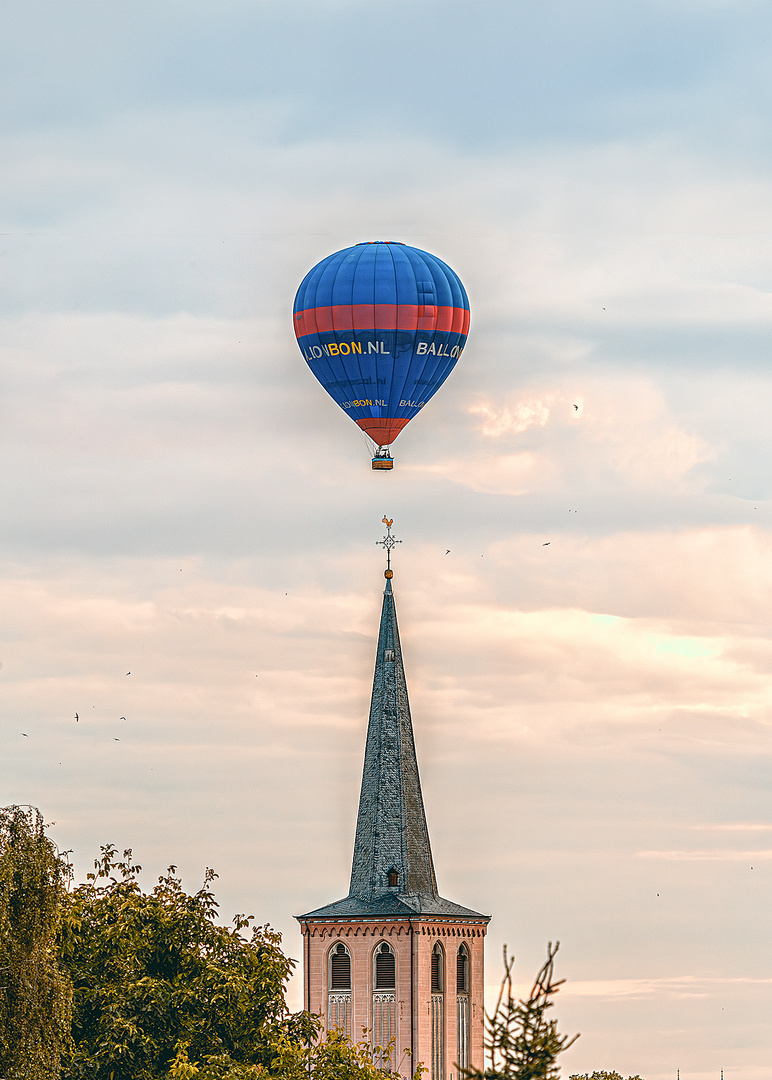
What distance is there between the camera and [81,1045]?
61500mm

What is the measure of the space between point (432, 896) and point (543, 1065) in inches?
3548

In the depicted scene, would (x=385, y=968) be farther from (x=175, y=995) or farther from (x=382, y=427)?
(x=175, y=995)

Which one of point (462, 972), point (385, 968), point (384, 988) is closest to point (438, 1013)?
point (384, 988)

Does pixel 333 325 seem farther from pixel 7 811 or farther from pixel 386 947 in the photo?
pixel 386 947

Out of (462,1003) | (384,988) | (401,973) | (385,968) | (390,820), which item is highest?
(390,820)

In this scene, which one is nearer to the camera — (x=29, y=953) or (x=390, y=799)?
(x=29, y=953)

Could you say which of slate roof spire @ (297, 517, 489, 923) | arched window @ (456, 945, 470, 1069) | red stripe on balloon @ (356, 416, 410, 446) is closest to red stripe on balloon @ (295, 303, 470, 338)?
red stripe on balloon @ (356, 416, 410, 446)

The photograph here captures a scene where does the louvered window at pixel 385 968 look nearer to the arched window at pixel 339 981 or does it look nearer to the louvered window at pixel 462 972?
the arched window at pixel 339 981

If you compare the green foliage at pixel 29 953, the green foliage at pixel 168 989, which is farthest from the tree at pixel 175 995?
the green foliage at pixel 29 953

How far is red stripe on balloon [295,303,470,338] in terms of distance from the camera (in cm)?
8312

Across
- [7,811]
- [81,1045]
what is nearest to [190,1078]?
[81,1045]

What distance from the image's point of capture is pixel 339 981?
11819 centimetres

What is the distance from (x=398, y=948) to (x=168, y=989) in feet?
179

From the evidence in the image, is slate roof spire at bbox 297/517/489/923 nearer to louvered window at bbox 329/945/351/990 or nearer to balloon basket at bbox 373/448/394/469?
louvered window at bbox 329/945/351/990
